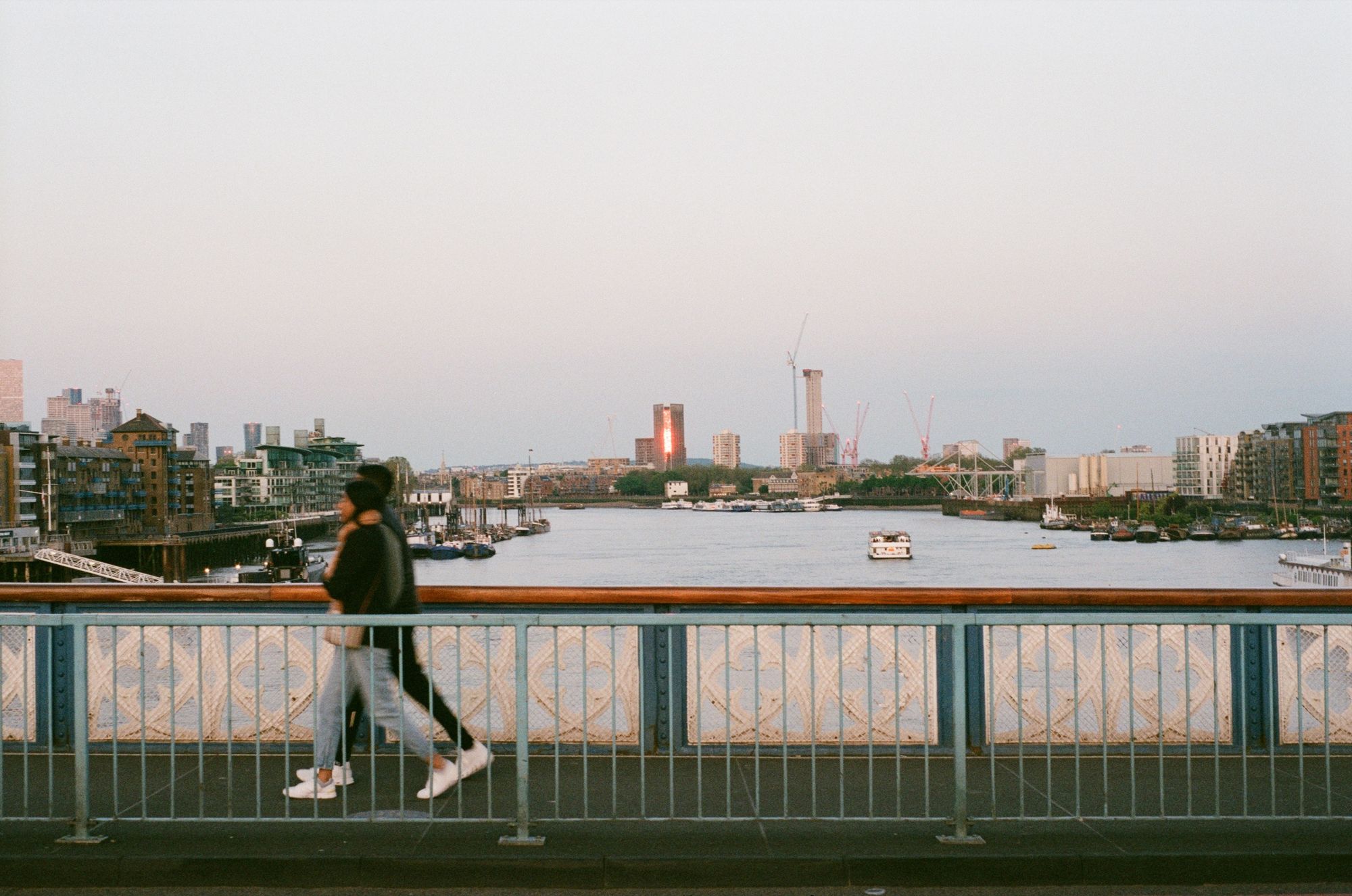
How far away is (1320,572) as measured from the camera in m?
62.4

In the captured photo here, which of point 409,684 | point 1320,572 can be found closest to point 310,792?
point 409,684

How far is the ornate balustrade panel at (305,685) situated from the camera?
21.5 feet

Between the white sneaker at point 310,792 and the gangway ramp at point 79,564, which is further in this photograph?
the gangway ramp at point 79,564

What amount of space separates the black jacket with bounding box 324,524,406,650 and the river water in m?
41.2

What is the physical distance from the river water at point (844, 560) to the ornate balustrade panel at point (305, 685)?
39836 mm

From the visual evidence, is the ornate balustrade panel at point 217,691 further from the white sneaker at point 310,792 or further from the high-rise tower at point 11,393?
the high-rise tower at point 11,393

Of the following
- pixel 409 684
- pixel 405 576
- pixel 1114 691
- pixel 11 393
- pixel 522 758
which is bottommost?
pixel 1114 691

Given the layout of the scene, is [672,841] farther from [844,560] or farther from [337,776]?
[844,560]

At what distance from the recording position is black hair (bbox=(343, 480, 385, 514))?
561cm

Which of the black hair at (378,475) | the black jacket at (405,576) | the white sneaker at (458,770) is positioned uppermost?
the black hair at (378,475)

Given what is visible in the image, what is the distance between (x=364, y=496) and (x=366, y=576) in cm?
38

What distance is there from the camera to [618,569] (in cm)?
7856

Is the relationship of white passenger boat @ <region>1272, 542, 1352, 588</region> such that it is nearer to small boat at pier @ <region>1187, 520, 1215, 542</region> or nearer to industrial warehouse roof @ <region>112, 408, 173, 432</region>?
small boat at pier @ <region>1187, 520, 1215, 542</region>

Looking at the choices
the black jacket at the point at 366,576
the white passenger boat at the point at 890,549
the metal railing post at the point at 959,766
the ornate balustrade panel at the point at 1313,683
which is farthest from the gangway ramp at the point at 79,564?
the metal railing post at the point at 959,766
